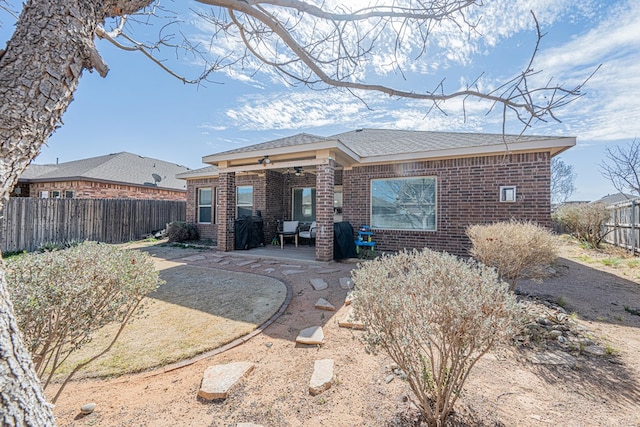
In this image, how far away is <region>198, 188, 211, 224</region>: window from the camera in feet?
39.9

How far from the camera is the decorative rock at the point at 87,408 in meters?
2.12

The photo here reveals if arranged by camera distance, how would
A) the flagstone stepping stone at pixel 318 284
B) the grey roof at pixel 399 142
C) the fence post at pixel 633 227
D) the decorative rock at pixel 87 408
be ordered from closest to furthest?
the decorative rock at pixel 87 408, the flagstone stepping stone at pixel 318 284, the grey roof at pixel 399 142, the fence post at pixel 633 227

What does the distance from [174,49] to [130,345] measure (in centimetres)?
386

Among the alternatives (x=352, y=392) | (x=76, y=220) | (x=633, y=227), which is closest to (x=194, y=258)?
(x=76, y=220)

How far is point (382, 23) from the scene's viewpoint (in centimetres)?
306

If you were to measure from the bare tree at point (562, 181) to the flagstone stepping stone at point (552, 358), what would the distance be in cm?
2981

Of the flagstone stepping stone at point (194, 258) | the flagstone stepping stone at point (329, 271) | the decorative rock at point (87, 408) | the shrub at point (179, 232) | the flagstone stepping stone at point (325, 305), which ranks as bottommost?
the decorative rock at point (87, 408)

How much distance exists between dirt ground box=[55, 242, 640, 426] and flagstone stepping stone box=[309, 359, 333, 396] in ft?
0.17

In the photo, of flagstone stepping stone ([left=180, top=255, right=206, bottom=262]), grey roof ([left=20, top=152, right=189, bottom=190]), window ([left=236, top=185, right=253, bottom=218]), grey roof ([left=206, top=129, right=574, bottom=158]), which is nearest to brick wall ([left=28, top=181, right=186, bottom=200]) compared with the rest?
grey roof ([left=20, top=152, right=189, bottom=190])

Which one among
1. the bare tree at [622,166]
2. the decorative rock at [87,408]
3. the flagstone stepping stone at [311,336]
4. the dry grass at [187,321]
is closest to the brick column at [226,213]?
the dry grass at [187,321]

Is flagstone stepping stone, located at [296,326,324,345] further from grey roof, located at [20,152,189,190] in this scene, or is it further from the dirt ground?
grey roof, located at [20,152,189,190]

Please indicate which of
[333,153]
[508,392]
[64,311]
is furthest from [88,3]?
[333,153]

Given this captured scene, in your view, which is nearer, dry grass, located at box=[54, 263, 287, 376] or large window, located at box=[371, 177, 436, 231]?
dry grass, located at box=[54, 263, 287, 376]

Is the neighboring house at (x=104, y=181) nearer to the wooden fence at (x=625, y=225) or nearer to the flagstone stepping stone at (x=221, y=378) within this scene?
the flagstone stepping stone at (x=221, y=378)
